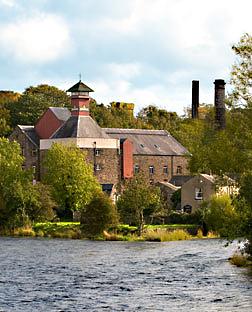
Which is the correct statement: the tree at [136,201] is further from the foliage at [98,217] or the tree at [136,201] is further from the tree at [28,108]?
the tree at [28,108]

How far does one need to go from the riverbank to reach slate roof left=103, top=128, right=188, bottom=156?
31.6 meters

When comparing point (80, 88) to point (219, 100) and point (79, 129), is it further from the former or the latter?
point (219, 100)

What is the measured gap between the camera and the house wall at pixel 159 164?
363 feet

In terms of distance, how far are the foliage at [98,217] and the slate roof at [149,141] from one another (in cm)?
3648

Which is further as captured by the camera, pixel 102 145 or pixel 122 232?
pixel 102 145

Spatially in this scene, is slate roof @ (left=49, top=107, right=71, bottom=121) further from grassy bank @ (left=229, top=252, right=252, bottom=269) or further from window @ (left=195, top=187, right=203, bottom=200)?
grassy bank @ (left=229, top=252, right=252, bottom=269)

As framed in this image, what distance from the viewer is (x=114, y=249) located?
2382 inches

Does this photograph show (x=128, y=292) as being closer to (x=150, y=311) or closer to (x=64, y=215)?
(x=150, y=311)

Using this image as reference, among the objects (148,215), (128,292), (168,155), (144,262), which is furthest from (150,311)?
(168,155)

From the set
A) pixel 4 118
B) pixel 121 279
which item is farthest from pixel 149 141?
pixel 121 279

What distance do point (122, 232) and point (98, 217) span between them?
255 cm

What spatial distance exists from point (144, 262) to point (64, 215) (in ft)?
132

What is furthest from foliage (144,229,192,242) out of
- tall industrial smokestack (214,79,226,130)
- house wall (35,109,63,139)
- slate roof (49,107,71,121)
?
slate roof (49,107,71,121)

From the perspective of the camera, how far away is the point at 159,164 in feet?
370
